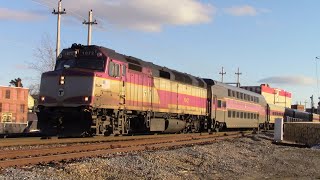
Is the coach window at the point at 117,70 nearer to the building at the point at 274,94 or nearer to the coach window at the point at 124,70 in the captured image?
the coach window at the point at 124,70

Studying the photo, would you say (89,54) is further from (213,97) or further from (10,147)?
(213,97)

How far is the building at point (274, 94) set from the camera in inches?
4589

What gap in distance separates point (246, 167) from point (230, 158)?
2029 mm

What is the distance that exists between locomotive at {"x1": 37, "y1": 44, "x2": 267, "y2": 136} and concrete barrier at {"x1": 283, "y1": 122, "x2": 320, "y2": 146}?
9022mm

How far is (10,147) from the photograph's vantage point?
51.3 ft

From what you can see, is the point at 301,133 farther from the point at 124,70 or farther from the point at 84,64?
the point at 84,64

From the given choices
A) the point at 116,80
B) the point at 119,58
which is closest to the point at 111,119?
the point at 116,80

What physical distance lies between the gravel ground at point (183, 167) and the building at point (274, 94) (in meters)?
97.3

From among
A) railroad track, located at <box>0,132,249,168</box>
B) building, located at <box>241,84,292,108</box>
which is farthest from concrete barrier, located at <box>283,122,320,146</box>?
building, located at <box>241,84,292,108</box>

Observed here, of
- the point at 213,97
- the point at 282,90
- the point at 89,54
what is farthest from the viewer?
the point at 282,90

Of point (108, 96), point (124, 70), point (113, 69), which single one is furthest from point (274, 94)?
point (108, 96)

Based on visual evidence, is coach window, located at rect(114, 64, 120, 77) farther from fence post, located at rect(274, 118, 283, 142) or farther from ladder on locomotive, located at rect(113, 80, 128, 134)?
fence post, located at rect(274, 118, 283, 142)

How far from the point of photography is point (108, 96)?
20469mm

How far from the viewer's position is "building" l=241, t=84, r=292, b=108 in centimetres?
11655
